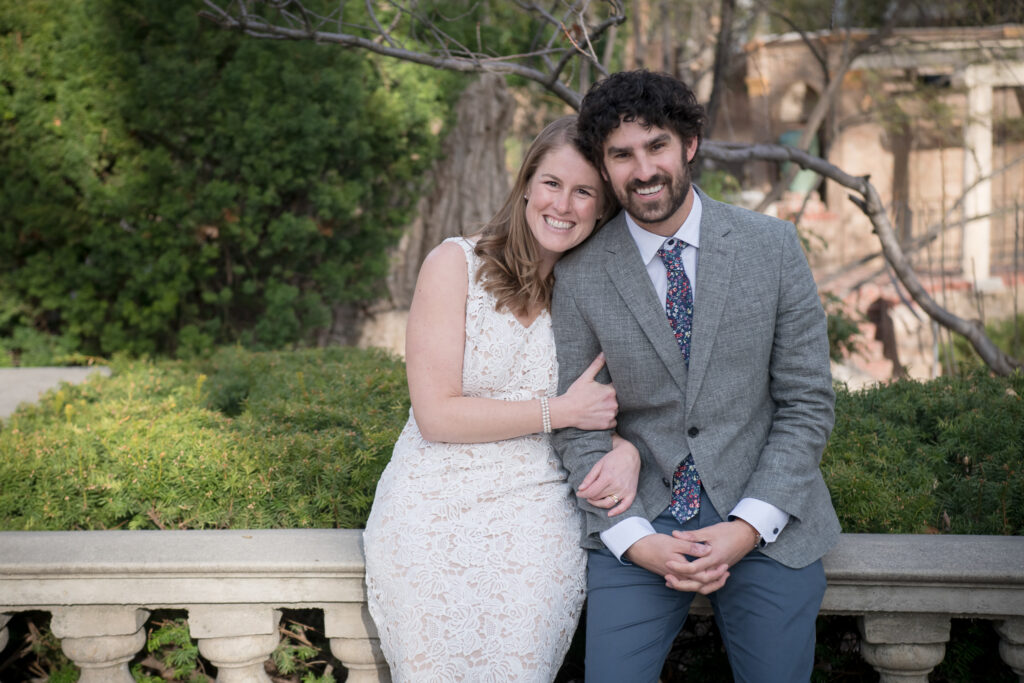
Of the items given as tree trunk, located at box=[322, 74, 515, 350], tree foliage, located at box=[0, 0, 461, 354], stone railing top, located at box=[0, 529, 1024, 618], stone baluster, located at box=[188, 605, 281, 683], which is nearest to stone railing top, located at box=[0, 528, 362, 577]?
stone railing top, located at box=[0, 529, 1024, 618]

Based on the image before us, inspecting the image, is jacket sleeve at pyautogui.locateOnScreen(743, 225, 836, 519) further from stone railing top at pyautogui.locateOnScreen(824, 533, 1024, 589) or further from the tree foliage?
the tree foliage

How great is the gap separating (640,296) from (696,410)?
359 millimetres

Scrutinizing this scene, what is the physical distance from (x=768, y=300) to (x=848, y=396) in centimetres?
158

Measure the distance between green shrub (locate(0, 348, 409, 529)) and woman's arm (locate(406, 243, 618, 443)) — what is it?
0.56 meters

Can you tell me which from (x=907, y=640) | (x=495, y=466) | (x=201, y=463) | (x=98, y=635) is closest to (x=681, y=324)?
(x=495, y=466)

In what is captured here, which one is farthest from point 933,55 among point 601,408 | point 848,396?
point 601,408

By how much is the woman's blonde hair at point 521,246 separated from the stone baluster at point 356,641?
1.00 m

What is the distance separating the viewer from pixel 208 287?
6.50 metres

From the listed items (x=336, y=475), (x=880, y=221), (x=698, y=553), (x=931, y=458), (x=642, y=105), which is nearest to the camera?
(x=698, y=553)

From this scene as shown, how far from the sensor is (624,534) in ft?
7.73

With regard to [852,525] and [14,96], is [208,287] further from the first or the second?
[852,525]

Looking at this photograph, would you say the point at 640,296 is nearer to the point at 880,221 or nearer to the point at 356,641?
the point at 356,641

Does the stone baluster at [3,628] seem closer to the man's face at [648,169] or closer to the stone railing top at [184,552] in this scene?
the stone railing top at [184,552]

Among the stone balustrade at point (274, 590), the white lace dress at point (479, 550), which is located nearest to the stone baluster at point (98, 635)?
the stone balustrade at point (274, 590)
